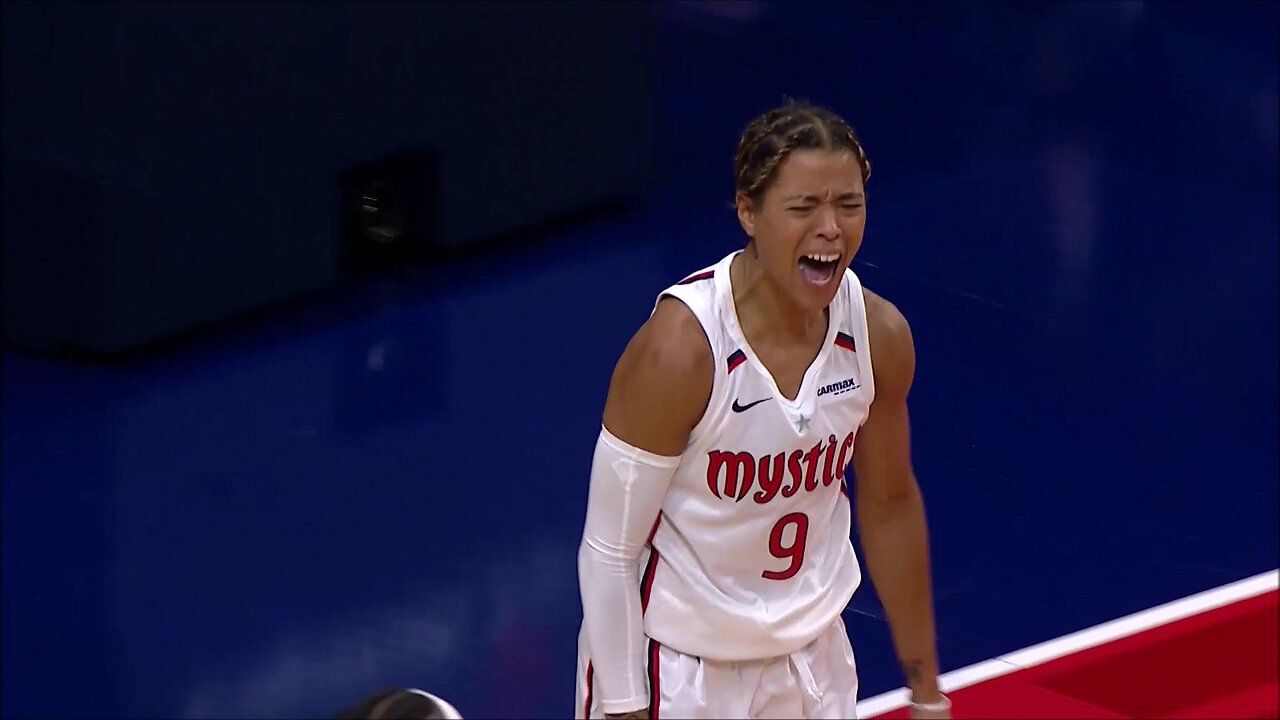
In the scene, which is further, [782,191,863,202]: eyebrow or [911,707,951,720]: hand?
[911,707,951,720]: hand

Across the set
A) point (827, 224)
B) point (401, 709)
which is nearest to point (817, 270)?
point (827, 224)

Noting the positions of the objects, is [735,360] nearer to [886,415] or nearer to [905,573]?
[886,415]

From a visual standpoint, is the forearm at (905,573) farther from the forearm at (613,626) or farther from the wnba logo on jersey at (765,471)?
the forearm at (613,626)

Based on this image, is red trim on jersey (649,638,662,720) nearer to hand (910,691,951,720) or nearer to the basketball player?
the basketball player

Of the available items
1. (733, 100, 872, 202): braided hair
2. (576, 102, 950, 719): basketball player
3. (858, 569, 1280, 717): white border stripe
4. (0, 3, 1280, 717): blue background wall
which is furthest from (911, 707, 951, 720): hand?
(0, 3, 1280, 717): blue background wall

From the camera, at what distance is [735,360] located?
257cm

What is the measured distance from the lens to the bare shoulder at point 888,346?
272cm

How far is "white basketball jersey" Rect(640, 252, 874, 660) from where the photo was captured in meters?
2.58

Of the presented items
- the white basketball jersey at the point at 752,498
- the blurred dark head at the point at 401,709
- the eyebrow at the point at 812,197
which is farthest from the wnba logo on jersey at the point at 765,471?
the blurred dark head at the point at 401,709

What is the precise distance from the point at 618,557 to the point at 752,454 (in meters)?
0.24

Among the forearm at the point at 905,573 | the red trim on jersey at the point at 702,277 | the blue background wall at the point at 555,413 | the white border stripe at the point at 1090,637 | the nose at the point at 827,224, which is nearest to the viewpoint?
the nose at the point at 827,224

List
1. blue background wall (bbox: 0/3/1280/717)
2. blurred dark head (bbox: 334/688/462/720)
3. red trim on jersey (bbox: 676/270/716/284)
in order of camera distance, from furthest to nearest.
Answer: blue background wall (bbox: 0/3/1280/717) < red trim on jersey (bbox: 676/270/716/284) < blurred dark head (bbox: 334/688/462/720)

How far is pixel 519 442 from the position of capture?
212 inches

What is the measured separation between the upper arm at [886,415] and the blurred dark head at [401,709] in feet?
3.27
